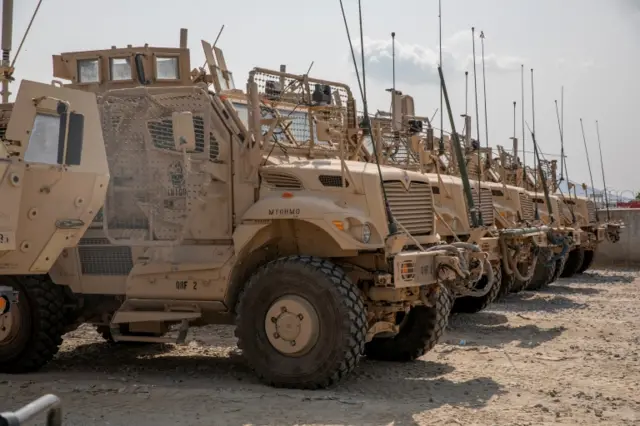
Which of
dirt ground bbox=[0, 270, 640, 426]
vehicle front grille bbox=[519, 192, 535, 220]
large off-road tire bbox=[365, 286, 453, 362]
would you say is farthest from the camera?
vehicle front grille bbox=[519, 192, 535, 220]

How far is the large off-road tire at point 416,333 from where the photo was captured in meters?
8.34

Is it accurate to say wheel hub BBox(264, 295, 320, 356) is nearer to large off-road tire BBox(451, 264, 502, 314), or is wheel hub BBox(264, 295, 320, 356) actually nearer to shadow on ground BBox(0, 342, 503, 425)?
shadow on ground BBox(0, 342, 503, 425)

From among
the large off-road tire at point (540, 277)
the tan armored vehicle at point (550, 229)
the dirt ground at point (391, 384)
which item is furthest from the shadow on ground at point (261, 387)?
the large off-road tire at point (540, 277)

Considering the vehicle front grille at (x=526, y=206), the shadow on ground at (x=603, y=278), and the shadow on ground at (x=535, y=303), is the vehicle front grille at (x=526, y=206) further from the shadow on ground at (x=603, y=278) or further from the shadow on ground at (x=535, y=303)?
the shadow on ground at (x=603, y=278)

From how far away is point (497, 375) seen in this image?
307 inches

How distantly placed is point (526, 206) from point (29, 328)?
8.77m

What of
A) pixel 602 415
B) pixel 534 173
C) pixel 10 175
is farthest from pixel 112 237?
pixel 534 173

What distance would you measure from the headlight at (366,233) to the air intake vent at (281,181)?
28.2 inches

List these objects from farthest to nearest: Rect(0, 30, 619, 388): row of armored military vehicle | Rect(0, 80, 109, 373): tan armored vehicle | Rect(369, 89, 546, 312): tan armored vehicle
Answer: Rect(369, 89, 546, 312): tan armored vehicle, Rect(0, 30, 619, 388): row of armored military vehicle, Rect(0, 80, 109, 373): tan armored vehicle

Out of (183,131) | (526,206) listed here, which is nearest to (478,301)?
(526,206)

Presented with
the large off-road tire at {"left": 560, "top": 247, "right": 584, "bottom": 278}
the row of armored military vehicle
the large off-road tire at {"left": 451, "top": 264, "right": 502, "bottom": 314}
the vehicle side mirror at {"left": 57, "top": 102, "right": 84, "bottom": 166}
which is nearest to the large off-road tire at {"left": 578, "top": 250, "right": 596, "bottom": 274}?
the large off-road tire at {"left": 560, "top": 247, "right": 584, "bottom": 278}

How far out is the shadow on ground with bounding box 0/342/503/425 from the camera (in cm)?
633

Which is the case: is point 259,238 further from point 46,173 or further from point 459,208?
point 459,208

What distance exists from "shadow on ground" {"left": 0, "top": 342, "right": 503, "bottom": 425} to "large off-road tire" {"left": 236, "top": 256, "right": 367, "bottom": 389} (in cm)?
17
